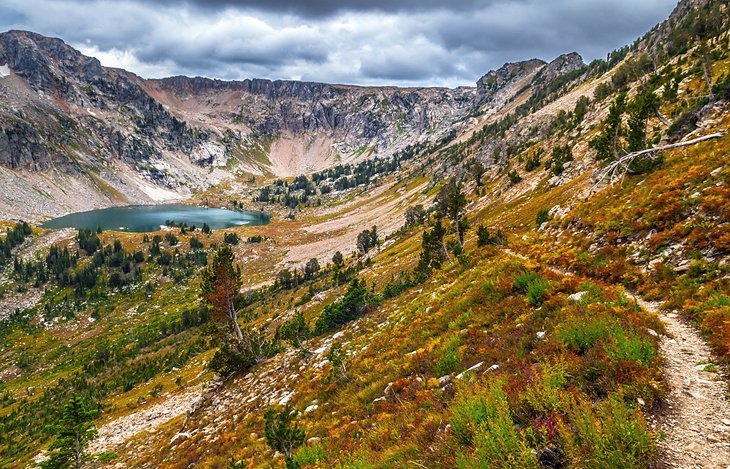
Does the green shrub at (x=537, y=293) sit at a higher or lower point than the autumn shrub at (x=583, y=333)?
lower

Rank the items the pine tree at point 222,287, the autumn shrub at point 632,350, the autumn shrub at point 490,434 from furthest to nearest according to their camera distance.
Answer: the pine tree at point 222,287 < the autumn shrub at point 632,350 < the autumn shrub at point 490,434

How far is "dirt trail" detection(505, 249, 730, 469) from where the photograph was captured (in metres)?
4.01

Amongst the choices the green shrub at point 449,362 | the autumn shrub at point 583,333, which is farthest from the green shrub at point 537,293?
the green shrub at point 449,362

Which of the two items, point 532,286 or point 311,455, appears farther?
point 532,286

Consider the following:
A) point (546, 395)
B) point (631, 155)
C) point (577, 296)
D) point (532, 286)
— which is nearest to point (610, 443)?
point (546, 395)

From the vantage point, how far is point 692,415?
4.63 meters

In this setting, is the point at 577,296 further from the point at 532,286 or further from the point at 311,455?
the point at 311,455

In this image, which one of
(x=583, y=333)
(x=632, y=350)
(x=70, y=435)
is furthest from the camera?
(x=70, y=435)

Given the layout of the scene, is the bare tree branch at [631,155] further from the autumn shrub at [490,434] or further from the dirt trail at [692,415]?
the autumn shrub at [490,434]

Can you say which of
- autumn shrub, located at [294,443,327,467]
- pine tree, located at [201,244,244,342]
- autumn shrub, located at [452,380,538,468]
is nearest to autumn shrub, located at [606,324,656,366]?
→ autumn shrub, located at [452,380,538,468]

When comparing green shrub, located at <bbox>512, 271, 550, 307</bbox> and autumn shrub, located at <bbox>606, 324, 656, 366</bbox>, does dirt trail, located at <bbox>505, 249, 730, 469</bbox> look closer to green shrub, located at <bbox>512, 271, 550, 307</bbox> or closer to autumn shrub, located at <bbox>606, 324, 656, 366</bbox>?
autumn shrub, located at <bbox>606, 324, 656, 366</bbox>

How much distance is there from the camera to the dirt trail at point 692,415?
158 inches

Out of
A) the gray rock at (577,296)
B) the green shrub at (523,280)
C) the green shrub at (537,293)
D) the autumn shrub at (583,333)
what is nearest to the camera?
the autumn shrub at (583,333)

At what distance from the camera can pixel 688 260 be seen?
10062 mm
